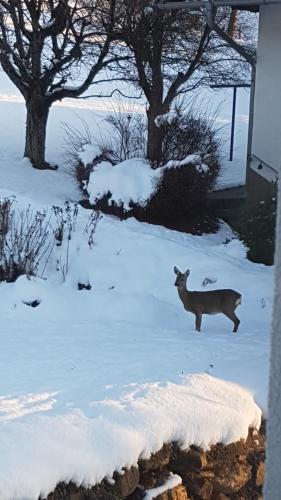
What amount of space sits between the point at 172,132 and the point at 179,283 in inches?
282

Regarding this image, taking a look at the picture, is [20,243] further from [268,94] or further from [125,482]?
[125,482]

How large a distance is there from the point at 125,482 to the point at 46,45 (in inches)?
546

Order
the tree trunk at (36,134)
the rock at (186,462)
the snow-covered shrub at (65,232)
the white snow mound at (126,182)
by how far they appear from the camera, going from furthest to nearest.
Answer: the tree trunk at (36,134) < the white snow mound at (126,182) < the snow-covered shrub at (65,232) < the rock at (186,462)

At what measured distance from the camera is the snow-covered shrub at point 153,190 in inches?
561

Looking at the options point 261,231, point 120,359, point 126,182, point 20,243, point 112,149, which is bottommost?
point 120,359

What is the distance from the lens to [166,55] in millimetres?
17328

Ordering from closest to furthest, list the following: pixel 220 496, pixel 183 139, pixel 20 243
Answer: pixel 220 496 → pixel 20 243 → pixel 183 139

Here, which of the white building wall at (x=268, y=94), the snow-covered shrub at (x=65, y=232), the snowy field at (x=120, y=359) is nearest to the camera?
the snowy field at (x=120, y=359)

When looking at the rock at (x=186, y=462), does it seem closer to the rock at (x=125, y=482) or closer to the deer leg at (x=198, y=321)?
the rock at (x=125, y=482)

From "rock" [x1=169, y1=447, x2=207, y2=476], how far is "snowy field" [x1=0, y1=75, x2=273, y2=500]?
0.09 meters

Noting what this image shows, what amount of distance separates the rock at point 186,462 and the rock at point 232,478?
0.25 metres

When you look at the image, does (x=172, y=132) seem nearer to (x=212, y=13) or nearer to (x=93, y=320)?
(x=212, y=13)

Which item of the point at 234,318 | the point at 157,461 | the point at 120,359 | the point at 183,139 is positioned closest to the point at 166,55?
the point at 183,139

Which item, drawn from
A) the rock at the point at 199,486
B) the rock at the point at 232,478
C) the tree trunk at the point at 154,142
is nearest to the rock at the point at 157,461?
the rock at the point at 199,486
